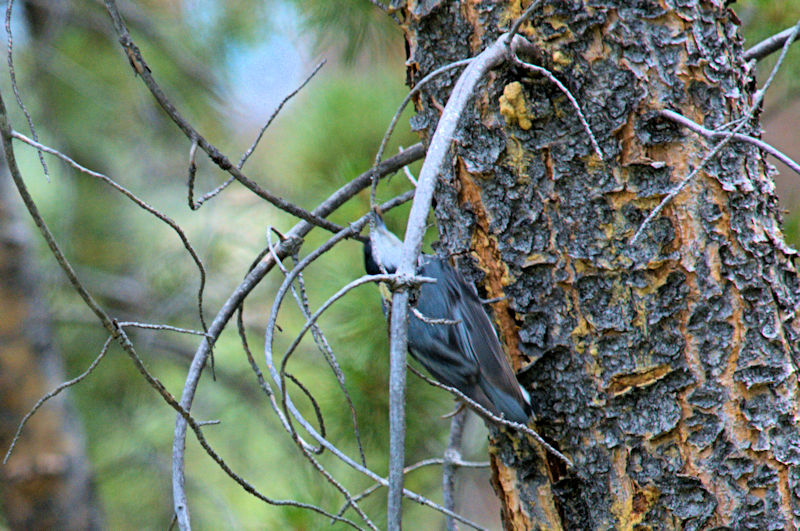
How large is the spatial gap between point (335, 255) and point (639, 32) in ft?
4.05

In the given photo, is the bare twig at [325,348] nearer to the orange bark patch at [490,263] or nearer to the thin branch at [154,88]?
the thin branch at [154,88]

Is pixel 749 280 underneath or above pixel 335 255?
underneath

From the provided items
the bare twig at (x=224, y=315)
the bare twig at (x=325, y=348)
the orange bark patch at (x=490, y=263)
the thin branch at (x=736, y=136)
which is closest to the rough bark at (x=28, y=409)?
the bare twig at (x=224, y=315)

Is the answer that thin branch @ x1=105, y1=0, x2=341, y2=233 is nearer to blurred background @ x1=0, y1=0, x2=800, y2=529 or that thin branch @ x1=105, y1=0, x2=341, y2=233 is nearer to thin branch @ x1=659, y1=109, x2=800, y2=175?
thin branch @ x1=659, y1=109, x2=800, y2=175

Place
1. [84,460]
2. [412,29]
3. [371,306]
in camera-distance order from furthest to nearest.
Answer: [84,460] < [371,306] < [412,29]

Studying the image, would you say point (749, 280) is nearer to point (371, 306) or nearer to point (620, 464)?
point (620, 464)

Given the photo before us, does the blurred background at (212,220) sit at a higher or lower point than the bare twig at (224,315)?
higher

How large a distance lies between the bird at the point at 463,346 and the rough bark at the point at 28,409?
1249mm

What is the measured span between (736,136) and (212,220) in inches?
80.7

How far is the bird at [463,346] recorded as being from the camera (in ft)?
3.14

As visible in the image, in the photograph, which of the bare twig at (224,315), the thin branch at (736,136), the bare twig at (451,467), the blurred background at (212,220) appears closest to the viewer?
the thin branch at (736,136)

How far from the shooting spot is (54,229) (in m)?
2.10

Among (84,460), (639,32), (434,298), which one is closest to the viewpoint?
(639,32)

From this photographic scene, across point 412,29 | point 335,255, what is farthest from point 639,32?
point 335,255
